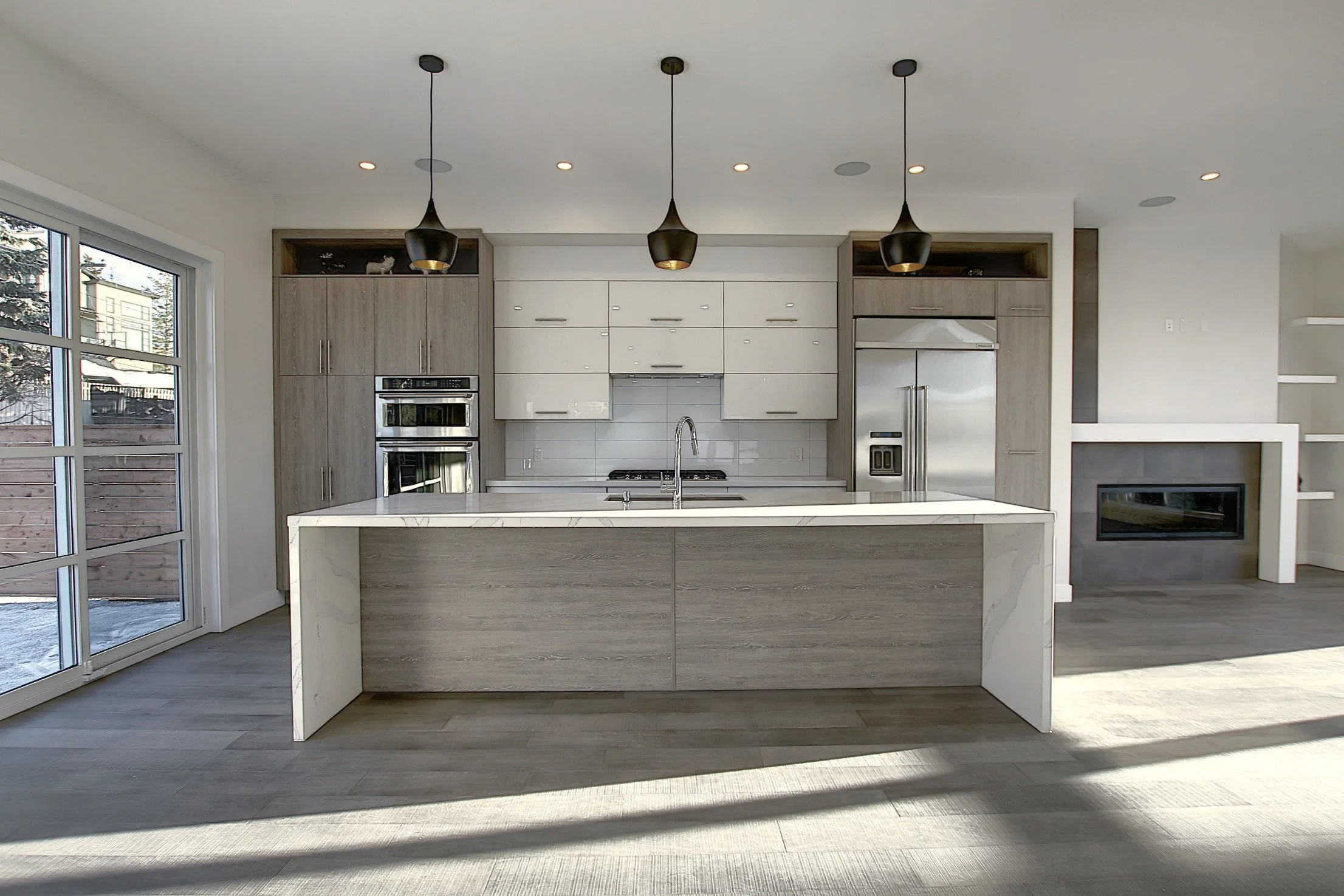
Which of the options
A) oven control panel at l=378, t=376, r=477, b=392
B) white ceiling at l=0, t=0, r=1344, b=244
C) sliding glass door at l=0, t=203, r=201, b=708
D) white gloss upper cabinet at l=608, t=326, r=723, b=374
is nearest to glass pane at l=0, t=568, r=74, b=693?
sliding glass door at l=0, t=203, r=201, b=708

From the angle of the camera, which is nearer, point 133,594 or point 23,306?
point 23,306

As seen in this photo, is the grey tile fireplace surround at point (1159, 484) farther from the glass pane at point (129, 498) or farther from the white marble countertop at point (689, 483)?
the glass pane at point (129, 498)

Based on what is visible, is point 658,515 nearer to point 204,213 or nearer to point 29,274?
point 29,274

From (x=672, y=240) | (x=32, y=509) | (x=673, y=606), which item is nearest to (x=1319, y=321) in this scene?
(x=672, y=240)

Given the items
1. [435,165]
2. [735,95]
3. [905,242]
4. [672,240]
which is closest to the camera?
[672,240]

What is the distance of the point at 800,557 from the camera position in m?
2.80

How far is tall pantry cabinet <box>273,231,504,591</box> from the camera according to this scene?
4.43m

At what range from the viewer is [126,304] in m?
3.37

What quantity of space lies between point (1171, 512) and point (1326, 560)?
5.10 ft

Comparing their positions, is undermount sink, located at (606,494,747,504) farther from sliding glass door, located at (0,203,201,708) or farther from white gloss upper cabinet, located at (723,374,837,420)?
sliding glass door, located at (0,203,201,708)

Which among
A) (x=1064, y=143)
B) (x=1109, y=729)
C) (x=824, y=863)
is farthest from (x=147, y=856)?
(x=1064, y=143)

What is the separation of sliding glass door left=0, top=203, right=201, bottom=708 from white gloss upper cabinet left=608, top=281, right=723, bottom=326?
8.05 ft

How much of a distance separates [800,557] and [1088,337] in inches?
147

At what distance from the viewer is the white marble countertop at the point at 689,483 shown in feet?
15.1
